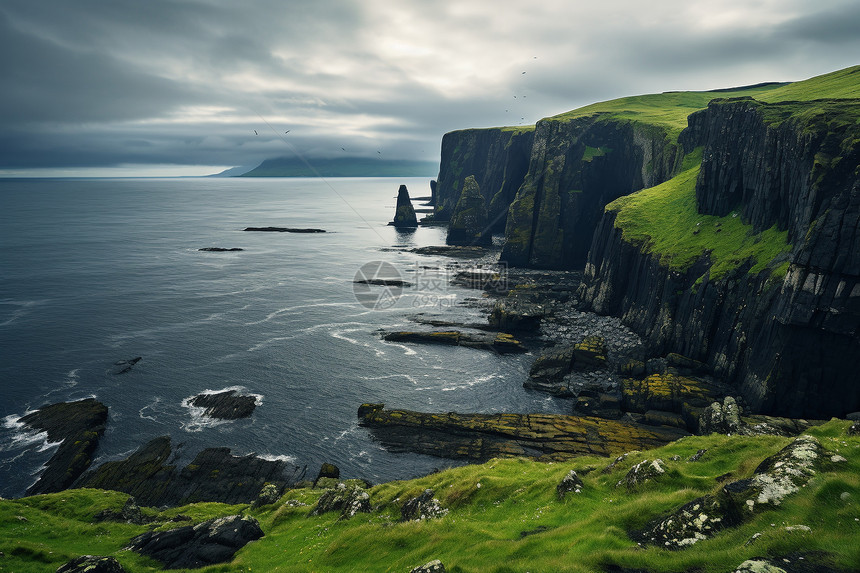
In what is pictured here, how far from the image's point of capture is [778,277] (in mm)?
46969

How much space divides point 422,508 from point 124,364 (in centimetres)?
5538

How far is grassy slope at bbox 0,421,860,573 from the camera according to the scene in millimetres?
13867

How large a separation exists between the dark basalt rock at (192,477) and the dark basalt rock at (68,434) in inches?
73.9

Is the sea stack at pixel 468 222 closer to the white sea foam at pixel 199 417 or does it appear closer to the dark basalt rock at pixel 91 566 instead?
the white sea foam at pixel 199 417

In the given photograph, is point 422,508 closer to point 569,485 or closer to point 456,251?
point 569,485

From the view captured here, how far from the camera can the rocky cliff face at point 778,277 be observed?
133ft

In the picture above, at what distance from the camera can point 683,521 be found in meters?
15.8

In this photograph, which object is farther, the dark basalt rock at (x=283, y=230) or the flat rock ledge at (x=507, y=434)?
the dark basalt rock at (x=283, y=230)

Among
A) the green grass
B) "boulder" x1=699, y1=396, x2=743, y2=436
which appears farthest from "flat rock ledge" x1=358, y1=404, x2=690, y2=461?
the green grass

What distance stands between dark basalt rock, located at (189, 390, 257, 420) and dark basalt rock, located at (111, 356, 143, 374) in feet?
45.5

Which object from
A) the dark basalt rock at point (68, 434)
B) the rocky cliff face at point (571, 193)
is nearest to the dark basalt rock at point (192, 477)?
the dark basalt rock at point (68, 434)

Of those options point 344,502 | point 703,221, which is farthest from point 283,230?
point 344,502

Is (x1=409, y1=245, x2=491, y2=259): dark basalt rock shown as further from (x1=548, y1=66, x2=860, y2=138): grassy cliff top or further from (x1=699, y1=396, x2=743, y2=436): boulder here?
(x1=699, y1=396, x2=743, y2=436): boulder

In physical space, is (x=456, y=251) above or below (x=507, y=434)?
above
